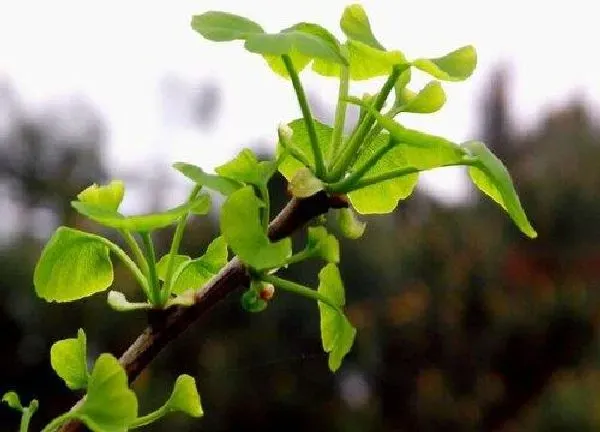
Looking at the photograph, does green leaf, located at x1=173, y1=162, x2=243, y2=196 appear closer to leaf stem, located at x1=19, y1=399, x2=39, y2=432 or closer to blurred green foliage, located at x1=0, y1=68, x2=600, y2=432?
leaf stem, located at x1=19, y1=399, x2=39, y2=432

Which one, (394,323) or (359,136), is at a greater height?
(359,136)

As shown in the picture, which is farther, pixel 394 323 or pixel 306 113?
pixel 394 323

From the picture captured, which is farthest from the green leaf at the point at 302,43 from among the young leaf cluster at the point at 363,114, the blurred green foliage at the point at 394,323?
the blurred green foliage at the point at 394,323

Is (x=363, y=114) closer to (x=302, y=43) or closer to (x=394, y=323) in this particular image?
(x=302, y=43)

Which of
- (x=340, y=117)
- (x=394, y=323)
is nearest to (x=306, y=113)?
(x=340, y=117)

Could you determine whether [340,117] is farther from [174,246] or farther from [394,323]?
[394,323]

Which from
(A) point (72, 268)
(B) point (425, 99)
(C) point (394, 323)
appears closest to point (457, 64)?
(B) point (425, 99)

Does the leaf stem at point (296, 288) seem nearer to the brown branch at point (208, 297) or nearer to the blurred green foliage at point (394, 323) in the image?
the brown branch at point (208, 297)
